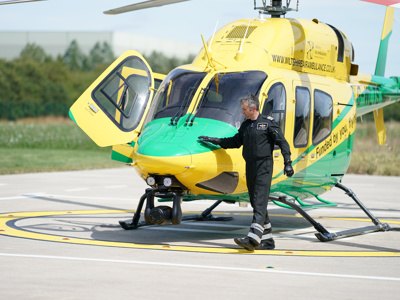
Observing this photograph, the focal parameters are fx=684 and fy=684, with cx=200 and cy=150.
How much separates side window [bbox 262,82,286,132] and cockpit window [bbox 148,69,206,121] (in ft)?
3.21

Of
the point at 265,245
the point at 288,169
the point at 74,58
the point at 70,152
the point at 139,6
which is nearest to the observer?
the point at 288,169

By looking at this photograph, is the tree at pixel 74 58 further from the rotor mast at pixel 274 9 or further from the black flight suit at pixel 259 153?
the black flight suit at pixel 259 153

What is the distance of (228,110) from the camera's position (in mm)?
9156

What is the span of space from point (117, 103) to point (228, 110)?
1731 millimetres

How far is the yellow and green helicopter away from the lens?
8836 mm

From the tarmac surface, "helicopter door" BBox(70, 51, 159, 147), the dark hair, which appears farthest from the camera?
"helicopter door" BBox(70, 51, 159, 147)

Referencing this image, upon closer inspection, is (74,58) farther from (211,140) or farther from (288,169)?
(288,169)

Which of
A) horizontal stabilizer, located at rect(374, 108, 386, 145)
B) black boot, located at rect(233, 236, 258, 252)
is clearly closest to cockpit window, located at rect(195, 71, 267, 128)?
black boot, located at rect(233, 236, 258, 252)

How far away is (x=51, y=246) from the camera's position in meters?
8.70

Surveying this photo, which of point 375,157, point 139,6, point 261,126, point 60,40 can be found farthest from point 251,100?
point 60,40

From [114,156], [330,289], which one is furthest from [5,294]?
A: [114,156]

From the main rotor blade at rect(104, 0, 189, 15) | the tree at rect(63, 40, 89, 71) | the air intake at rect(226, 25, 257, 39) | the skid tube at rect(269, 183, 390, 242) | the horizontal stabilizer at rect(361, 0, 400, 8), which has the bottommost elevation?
the tree at rect(63, 40, 89, 71)

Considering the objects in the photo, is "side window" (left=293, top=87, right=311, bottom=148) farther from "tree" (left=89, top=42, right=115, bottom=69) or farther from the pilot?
"tree" (left=89, top=42, right=115, bottom=69)

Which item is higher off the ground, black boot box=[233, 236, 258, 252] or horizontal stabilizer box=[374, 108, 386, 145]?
horizontal stabilizer box=[374, 108, 386, 145]
